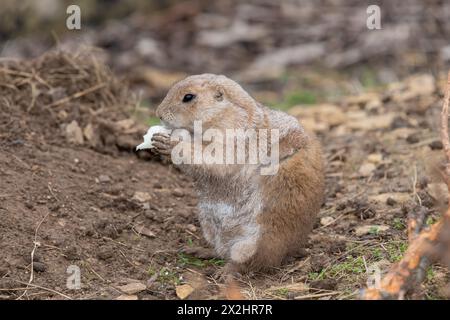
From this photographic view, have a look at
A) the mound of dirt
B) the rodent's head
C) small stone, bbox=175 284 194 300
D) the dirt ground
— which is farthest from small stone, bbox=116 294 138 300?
the mound of dirt

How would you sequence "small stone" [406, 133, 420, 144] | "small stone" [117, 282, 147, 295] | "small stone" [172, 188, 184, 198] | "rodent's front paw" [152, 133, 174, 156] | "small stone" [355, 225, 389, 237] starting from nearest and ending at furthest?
"small stone" [117, 282, 147, 295]
"rodent's front paw" [152, 133, 174, 156]
"small stone" [355, 225, 389, 237]
"small stone" [172, 188, 184, 198]
"small stone" [406, 133, 420, 144]

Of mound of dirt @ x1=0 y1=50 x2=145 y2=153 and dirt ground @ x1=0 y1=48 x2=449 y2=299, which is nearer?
dirt ground @ x1=0 y1=48 x2=449 y2=299

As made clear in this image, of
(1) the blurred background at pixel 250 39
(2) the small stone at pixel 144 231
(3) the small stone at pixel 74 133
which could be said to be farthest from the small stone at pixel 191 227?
(1) the blurred background at pixel 250 39

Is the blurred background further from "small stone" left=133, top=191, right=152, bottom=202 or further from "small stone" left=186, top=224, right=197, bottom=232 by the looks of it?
"small stone" left=186, top=224, right=197, bottom=232

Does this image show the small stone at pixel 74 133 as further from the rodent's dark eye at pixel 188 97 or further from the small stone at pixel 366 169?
the small stone at pixel 366 169

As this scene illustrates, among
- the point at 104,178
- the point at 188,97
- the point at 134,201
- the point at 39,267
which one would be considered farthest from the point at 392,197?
the point at 39,267

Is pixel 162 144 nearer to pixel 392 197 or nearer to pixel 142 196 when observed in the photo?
pixel 142 196

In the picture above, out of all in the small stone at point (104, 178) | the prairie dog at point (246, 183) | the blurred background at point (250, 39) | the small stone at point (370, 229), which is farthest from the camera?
the blurred background at point (250, 39)

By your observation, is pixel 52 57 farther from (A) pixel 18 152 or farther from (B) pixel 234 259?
(B) pixel 234 259

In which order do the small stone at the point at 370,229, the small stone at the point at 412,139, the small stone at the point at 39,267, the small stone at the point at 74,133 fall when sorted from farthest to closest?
1. the small stone at the point at 412,139
2. the small stone at the point at 74,133
3. the small stone at the point at 370,229
4. the small stone at the point at 39,267
